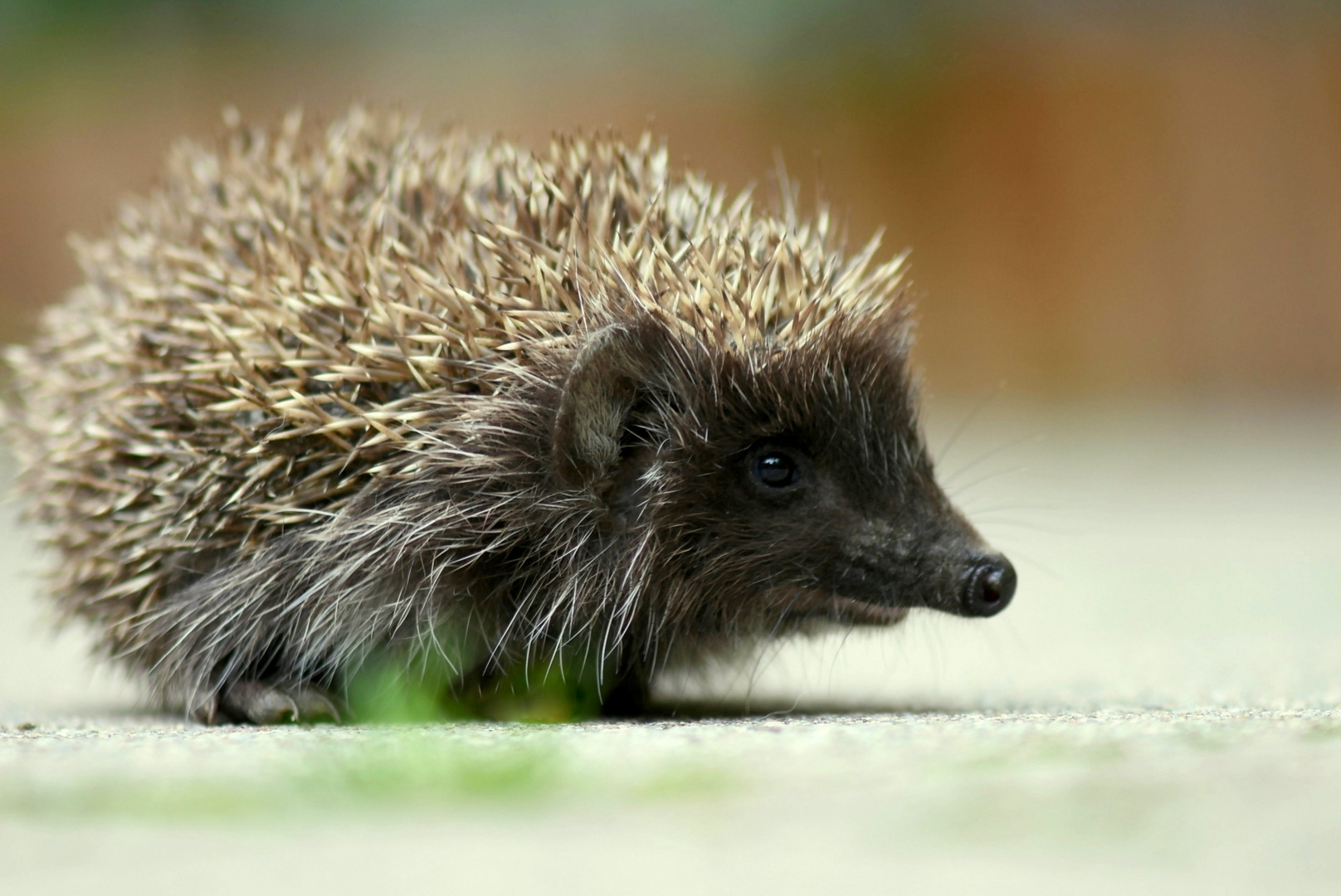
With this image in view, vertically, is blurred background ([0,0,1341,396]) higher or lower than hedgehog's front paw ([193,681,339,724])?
higher

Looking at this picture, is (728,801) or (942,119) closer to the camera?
(728,801)

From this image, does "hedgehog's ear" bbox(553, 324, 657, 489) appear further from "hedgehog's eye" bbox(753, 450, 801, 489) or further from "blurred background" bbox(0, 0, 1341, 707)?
"blurred background" bbox(0, 0, 1341, 707)

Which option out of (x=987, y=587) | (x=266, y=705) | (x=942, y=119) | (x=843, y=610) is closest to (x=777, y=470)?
(x=843, y=610)

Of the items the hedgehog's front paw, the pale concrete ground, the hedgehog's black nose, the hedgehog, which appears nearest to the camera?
the pale concrete ground

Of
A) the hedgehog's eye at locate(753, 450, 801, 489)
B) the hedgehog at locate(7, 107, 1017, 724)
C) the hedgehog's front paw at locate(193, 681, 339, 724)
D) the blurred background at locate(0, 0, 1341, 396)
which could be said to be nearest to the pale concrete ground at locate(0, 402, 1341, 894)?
the hedgehog's front paw at locate(193, 681, 339, 724)

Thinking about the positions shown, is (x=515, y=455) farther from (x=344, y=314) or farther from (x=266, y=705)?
(x=266, y=705)

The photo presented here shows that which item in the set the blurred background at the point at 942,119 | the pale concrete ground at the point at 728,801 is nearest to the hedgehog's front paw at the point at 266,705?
the pale concrete ground at the point at 728,801

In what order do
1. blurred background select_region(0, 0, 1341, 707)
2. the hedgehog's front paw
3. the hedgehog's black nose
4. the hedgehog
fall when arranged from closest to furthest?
the hedgehog's black nose, the hedgehog, the hedgehog's front paw, blurred background select_region(0, 0, 1341, 707)
